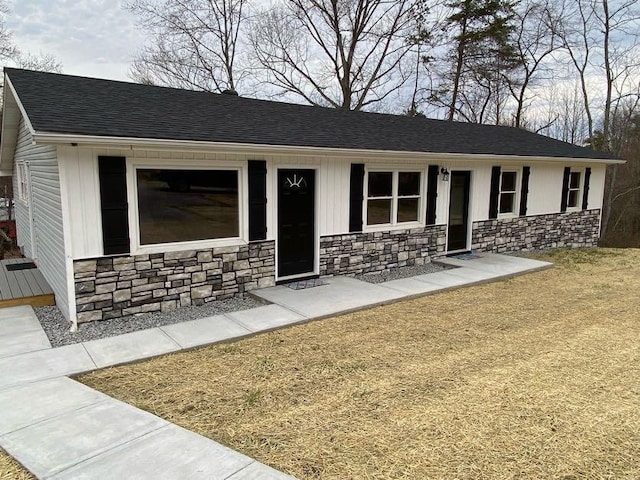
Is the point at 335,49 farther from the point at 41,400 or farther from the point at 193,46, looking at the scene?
the point at 41,400

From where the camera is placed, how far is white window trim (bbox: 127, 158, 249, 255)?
5422 mm

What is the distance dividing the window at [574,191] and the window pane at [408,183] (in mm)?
6409

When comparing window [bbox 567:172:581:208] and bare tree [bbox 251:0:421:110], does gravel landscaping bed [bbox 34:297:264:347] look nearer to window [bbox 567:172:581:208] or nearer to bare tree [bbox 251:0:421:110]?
window [bbox 567:172:581:208]

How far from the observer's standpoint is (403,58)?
19.2m

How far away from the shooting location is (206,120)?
6.57 metres

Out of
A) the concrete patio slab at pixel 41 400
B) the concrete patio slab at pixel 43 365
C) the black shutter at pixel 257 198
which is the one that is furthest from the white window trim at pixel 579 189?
the concrete patio slab at pixel 41 400

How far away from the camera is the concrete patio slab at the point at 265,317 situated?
5.25 m

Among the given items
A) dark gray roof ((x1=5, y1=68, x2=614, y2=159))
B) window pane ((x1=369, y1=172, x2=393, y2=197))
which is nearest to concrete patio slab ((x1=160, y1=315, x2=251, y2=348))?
dark gray roof ((x1=5, y1=68, x2=614, y2=159))

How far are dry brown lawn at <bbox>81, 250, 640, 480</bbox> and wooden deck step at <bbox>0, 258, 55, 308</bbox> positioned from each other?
2820 mm

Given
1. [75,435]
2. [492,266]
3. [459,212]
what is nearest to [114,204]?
[75,435]

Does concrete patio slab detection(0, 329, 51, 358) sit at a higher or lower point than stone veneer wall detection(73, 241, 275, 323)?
lower

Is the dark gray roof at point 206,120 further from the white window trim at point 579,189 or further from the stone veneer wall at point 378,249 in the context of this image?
the white window trim at point 579,189

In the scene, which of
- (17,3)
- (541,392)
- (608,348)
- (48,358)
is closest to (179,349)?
(48,358)

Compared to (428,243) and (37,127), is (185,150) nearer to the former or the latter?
(37,127)
